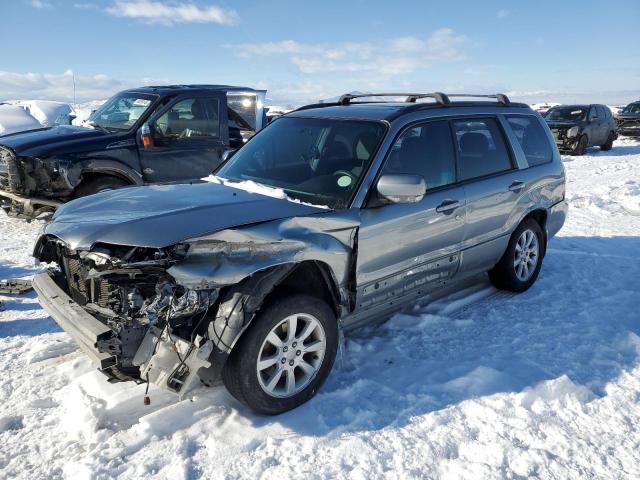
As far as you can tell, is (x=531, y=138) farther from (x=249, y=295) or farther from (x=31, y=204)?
(x=31, y=204)

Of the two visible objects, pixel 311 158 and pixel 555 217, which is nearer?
pixel 311 158

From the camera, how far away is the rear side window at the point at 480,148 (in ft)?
14.5

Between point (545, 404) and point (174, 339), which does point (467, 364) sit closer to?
point (545, 404)

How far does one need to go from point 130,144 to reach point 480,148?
15.7 ft

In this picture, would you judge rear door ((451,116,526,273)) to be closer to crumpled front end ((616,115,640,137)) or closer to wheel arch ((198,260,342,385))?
wheel arch ((198,260,342,385))

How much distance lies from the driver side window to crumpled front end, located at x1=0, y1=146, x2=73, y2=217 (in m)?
1.46

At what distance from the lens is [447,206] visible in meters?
4.12

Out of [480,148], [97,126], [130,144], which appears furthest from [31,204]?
[480,148]

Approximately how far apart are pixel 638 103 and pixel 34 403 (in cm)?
2659

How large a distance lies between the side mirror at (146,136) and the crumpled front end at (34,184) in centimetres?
117

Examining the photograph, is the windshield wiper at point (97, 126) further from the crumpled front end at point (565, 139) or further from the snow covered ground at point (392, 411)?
the crumpled front end at point (565, 139)

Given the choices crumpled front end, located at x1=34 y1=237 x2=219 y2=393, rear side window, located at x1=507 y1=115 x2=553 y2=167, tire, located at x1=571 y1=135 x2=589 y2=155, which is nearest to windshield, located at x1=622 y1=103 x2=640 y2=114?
tire, located at x1=571 y1=135 x2=589 y2=155

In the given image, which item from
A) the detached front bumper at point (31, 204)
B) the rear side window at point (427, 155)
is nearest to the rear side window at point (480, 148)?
the rear side window at point (427, 155)

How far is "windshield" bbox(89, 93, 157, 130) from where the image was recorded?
7457 millimetres
